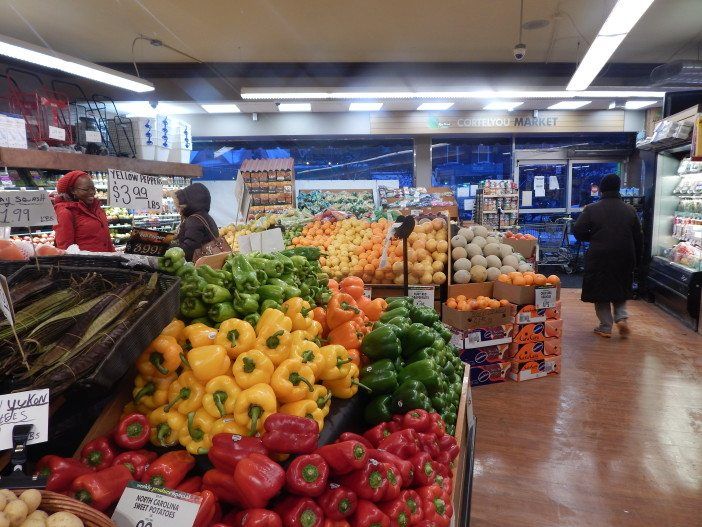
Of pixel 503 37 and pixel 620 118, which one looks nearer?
pixel 503 37

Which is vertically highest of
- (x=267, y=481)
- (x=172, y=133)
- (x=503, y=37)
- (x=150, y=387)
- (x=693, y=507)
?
(x=503, y=37)

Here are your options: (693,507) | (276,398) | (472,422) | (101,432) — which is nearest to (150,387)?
(101,432)

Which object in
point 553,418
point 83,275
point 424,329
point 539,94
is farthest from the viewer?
point 539,94

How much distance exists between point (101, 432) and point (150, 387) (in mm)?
193

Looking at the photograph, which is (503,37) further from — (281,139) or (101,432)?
(101,432)

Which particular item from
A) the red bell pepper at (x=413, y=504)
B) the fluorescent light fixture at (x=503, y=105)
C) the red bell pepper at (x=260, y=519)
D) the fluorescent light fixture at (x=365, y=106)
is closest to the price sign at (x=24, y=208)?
the red bell pepper at (x=260, y=519)

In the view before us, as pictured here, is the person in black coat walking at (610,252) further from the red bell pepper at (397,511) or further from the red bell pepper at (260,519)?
the red bell pepper at (260,519)

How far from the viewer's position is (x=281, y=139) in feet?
37.1

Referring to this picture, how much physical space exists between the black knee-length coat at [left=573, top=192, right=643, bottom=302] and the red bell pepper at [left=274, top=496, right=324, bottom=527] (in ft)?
17.4

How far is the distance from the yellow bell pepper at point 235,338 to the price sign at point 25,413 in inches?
23.0

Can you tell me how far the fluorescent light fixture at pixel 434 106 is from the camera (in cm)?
961

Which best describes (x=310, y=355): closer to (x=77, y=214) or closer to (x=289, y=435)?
(x=289, y=435)

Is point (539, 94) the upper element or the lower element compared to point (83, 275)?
upper

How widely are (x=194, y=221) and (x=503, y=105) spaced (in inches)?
318
